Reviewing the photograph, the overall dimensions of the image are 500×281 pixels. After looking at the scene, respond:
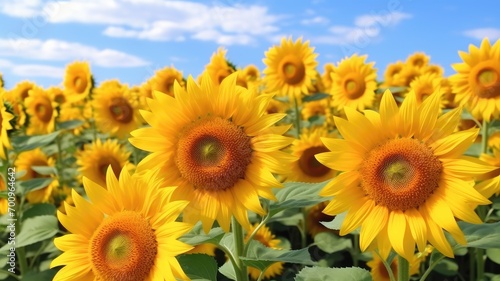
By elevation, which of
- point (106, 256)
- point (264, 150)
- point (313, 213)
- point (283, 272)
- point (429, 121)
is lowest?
point (283, 272)

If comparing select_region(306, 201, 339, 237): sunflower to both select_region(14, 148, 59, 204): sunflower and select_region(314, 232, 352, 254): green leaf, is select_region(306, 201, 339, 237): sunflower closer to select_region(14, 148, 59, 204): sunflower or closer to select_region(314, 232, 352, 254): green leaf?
select_region(314, 232, 352, 254): green leaf

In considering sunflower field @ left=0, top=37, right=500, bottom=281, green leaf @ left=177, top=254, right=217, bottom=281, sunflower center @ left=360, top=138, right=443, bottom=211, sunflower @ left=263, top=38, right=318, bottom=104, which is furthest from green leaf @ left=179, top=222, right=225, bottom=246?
sunflower @ left=263, top=38, right=318, bottom=104

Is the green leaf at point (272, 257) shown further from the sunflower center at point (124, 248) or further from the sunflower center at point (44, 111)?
the sunflower center at point (44, 111)

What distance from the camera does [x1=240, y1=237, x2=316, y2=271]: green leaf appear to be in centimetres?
241

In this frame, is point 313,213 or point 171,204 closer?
point 171,204

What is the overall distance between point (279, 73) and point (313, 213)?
6.25ft

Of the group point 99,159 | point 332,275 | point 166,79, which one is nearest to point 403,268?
point 332,275

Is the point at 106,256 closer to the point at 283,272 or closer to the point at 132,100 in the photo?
the point at 283,272

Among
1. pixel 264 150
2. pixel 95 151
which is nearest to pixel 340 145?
pixel 264 150

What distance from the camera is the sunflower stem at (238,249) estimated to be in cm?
257

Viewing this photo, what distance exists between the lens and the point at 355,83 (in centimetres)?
679

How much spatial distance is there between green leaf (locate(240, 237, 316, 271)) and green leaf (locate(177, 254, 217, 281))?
18 centimetres

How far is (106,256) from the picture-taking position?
2369mm

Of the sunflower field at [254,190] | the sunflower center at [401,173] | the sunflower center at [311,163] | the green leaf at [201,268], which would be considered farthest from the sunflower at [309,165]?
the sunflower center at [401,173]
